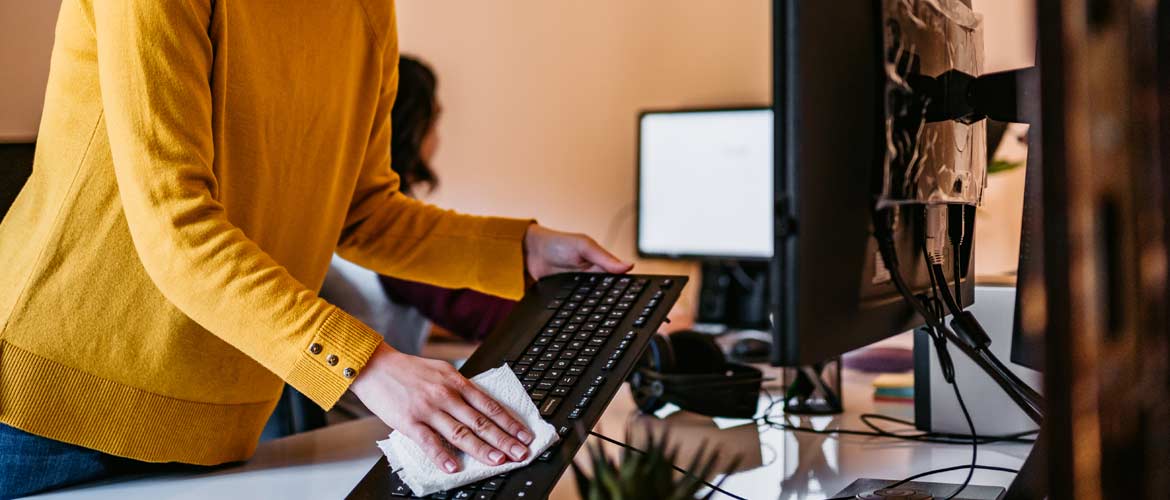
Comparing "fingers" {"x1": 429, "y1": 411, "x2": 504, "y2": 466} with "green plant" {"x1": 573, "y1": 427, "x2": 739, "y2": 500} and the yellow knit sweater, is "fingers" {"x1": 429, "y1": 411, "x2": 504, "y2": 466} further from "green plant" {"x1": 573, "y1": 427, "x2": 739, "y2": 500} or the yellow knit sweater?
"green plant" {"x1": 573, "y1": 427, "x2": 739, "y2": 500}

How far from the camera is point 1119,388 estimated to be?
0.37 m

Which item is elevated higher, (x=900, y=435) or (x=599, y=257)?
(x=599, y=257)

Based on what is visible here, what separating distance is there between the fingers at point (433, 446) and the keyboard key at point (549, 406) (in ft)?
0.26

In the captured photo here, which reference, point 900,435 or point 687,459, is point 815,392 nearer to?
point 900,435

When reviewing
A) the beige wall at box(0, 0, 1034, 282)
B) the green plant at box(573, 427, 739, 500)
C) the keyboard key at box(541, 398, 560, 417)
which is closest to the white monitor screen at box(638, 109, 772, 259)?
the beige wall at box(0, 0, 1034, 282)

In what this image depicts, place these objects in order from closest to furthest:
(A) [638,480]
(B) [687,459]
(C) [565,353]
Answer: (A) [638,480]
(C) [565,353]
(B) [687,459]

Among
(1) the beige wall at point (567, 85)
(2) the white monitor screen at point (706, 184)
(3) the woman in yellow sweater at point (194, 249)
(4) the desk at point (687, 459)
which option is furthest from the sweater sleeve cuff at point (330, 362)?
(1) the beige wall at point (567, 85)

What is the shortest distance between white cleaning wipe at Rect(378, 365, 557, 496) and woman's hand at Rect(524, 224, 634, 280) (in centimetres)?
28

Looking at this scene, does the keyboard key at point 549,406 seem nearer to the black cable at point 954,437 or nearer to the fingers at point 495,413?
the fingers at point 495,413

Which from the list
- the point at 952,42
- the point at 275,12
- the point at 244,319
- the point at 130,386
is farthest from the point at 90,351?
the point at 952,42

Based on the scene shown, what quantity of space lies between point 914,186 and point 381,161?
663mm

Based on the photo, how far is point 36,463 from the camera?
804 mm

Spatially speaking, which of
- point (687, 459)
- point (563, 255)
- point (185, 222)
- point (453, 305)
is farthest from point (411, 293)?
point (185, 222)

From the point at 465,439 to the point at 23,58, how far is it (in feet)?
4.51
